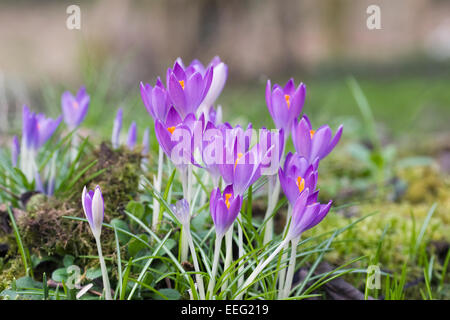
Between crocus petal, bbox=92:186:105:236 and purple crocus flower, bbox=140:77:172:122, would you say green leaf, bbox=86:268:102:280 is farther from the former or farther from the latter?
purple crocus flower, bbox=140:77:172:122

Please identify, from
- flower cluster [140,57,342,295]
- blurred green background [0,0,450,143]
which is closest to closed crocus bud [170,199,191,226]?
flower cluster [140,57,342,295]

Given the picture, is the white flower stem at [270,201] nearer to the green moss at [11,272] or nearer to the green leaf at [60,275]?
the green leaf at [60,275]

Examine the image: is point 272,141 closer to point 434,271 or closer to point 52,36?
point 434,271

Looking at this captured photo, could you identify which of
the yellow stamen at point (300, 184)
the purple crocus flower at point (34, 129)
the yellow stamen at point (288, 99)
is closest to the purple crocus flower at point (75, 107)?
the purple crocus flower at point (34, 129)

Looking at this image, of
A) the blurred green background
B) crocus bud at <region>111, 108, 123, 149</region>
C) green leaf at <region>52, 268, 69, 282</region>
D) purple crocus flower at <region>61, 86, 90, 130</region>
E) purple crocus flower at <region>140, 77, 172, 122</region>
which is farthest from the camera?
the blurred green background

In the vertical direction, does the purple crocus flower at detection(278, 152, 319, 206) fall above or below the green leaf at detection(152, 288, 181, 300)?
above
